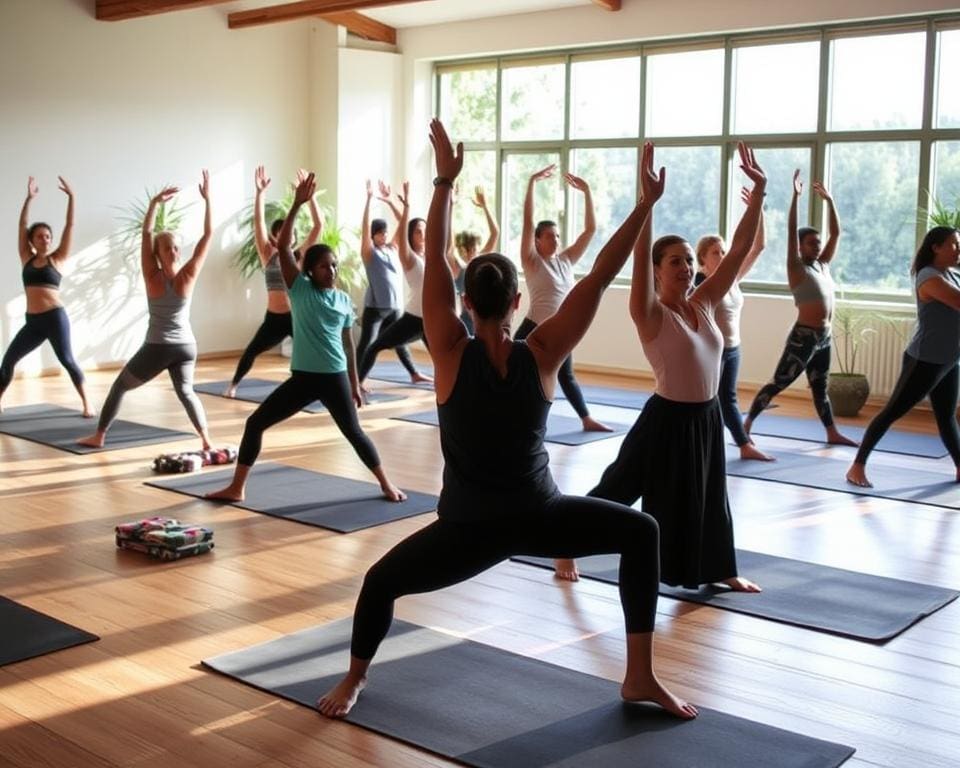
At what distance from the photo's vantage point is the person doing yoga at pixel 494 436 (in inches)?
109

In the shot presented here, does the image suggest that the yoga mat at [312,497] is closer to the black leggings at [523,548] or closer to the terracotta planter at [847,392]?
the black leggings at [523,548]

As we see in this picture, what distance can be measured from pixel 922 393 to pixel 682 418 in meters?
2.36

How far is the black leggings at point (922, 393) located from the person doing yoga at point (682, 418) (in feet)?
6.94

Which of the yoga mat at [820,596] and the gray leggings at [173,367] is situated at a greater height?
the gray leggings at [173,367]

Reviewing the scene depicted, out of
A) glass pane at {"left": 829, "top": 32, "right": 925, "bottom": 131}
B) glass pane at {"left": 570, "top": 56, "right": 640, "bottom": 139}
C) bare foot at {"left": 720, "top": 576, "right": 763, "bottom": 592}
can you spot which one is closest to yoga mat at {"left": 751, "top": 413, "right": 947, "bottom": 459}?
glass pane at {"left": 829, "top": 32, "right": 925, "bottom": 131}

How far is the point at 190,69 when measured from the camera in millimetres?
10062

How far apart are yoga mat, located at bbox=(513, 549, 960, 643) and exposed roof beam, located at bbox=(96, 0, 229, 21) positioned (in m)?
6.00

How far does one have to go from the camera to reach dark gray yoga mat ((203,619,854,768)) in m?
2.78

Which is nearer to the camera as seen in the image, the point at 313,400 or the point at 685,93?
the point at 313,400

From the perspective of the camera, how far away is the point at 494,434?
2.76 meters

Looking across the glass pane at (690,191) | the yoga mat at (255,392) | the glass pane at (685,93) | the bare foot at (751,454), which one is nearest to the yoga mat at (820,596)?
the bare foot at (751,454)

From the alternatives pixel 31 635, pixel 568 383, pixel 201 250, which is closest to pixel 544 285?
pixel 568 383

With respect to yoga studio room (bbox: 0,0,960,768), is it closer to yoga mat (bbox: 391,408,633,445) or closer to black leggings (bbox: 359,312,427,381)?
yoga mat (bbox: 391,408,633,445)

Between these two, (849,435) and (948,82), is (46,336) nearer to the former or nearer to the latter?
(849,435)
